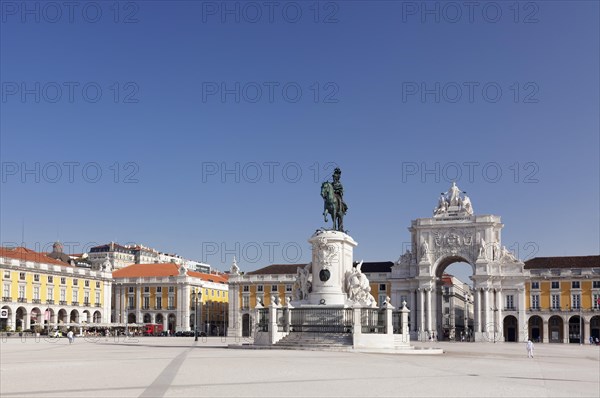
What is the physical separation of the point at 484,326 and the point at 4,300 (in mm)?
52847

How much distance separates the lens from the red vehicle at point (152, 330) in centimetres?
9357

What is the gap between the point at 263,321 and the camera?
3766 cm

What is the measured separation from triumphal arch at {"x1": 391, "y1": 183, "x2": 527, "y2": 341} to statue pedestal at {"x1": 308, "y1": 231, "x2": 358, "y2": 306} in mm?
53227

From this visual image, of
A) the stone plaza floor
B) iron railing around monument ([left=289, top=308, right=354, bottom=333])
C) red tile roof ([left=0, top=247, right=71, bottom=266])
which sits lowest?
the stone plaza floor

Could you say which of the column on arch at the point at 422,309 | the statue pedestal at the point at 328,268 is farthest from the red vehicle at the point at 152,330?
the statue pedestal at the point at 328,268

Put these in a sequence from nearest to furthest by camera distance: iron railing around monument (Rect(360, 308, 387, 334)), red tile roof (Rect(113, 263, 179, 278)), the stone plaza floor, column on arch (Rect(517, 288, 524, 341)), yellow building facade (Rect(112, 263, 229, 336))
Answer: the stone plaza floor → iron railing around monument (Rect(360, 308, 387, 334)) → column on arch (Rect(517, 288, 524, 341)) → yellow building facade (Rect(112, 263, 229, 336)) → red tile roof (Rect(113, 263, 179, 278))

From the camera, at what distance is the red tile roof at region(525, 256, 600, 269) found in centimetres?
9088

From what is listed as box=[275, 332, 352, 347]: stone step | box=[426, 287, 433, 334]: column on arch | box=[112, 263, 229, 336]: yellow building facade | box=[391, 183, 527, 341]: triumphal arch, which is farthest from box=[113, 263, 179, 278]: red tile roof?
box=[275, 332, 352, 347]: stone step

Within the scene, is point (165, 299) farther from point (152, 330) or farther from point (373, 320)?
point (373, 320)

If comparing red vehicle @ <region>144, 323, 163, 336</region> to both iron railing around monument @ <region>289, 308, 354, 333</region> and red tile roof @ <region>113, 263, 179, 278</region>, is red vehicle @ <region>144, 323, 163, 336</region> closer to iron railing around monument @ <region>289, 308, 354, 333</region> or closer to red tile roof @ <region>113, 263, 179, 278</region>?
red tile roof @ <region>113, 263, 179, 278</region>

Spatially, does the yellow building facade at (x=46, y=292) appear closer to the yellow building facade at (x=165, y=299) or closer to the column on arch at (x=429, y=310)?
the yellow building facade at (x=165, y=299)

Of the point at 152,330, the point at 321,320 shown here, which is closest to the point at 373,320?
the point at 321,320

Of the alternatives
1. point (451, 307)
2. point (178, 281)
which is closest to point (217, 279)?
point (178, 281)

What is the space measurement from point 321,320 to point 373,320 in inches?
94.3
